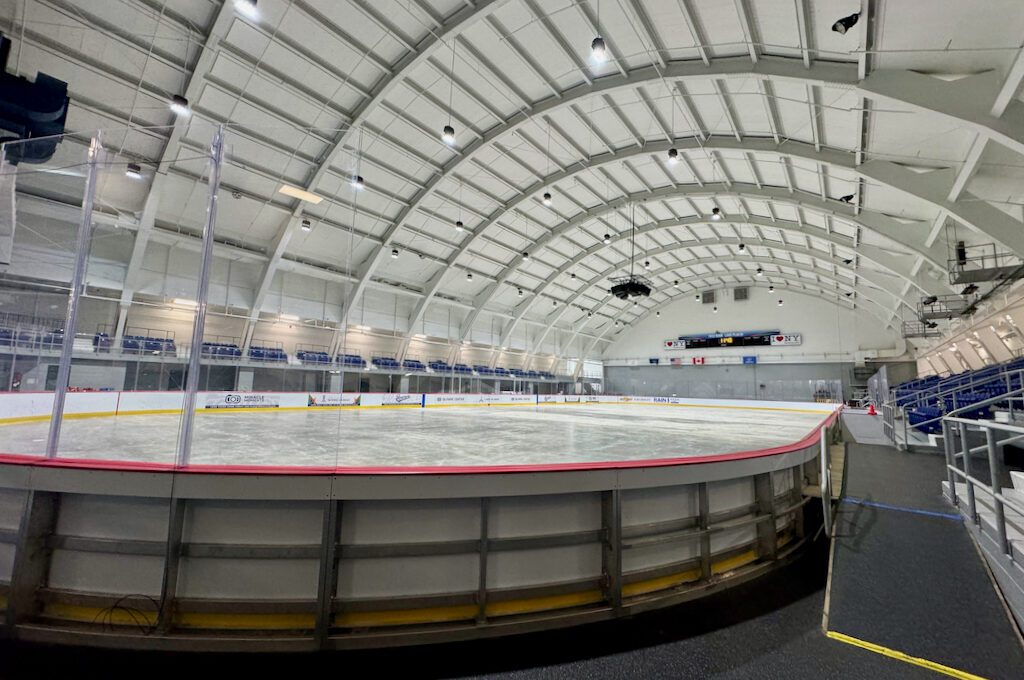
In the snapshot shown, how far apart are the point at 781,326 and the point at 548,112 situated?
3140cm

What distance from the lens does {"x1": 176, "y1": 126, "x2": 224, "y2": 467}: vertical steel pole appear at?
10.1ft

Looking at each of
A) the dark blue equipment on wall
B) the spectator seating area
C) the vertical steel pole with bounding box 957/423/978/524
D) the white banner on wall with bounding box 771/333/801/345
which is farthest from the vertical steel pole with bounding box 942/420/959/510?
the white banner on wall with bounding box 771/333/801/345

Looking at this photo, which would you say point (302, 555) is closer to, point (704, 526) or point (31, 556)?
point (31, 556)

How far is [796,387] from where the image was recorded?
34.4 metres

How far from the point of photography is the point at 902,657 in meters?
2.56

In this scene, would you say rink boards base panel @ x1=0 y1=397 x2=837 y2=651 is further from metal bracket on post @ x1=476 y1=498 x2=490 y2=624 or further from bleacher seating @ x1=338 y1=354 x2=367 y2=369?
bleacher seating @ x1=338 y1=354 x2=367 y2=369

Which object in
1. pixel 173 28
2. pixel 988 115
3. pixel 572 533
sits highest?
pixel 173 28

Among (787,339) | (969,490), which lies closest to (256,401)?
(969,490)

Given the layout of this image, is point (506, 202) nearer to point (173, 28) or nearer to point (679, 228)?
point (679, 228)

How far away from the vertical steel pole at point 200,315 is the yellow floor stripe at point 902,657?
4779 millimetres

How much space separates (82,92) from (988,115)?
77.0 ft

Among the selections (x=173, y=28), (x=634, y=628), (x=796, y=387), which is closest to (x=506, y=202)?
(x=173, y=28)

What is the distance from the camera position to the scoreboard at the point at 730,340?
36.4 meters

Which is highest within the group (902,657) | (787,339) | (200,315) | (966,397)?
(787,339)
